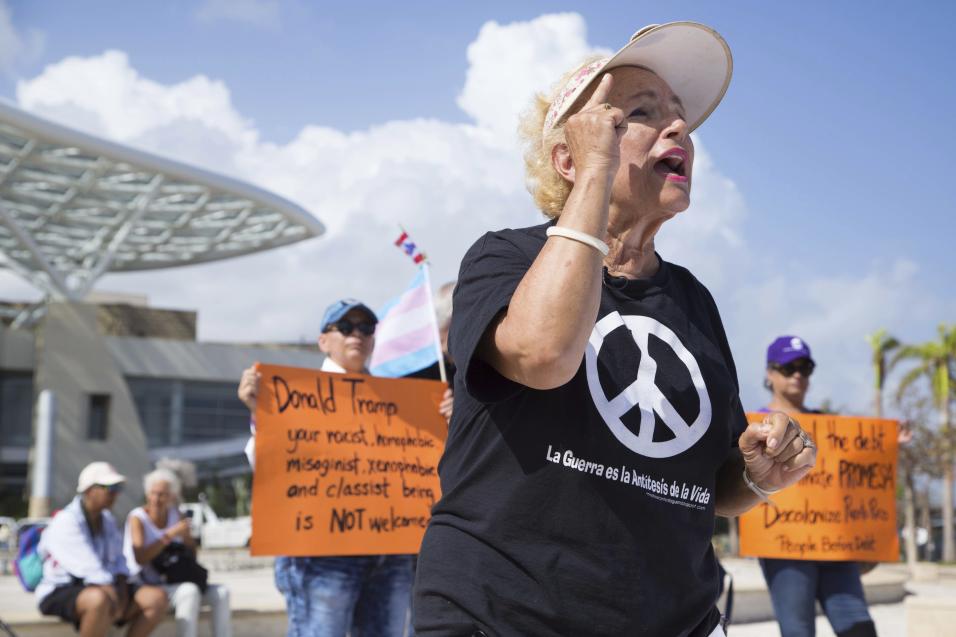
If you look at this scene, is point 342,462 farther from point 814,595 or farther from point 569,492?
point 569,492

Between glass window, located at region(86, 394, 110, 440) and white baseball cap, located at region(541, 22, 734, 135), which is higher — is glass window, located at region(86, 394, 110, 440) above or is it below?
above

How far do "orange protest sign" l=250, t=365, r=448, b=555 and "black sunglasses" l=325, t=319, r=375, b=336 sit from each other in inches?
9.4

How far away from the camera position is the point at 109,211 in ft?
147

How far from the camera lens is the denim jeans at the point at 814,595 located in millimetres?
4664

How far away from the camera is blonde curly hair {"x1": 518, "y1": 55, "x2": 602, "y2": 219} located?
2061mm

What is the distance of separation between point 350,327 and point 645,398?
3.14 metres

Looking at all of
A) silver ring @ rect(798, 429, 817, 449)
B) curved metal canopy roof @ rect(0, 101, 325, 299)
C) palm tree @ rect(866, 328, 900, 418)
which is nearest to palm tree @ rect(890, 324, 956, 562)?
palm tree @ rect(866, 328, 900, 418)

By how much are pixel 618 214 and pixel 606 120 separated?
0.32 m

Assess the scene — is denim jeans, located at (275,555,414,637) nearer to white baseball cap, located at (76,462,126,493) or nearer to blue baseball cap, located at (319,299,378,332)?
blue baseball cap, located at (319,299,378,332)

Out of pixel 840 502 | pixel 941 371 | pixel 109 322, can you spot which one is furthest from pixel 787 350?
pixel 109 322

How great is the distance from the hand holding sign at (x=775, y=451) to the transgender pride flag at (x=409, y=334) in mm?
3559

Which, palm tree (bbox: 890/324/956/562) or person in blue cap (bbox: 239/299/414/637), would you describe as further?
palm tree (bbox: 890/324/956/562)

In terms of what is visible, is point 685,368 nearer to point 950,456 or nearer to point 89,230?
point 950,456

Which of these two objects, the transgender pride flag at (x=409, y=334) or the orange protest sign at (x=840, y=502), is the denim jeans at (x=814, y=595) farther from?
the transgender pride flag at (x=409, y=334)
